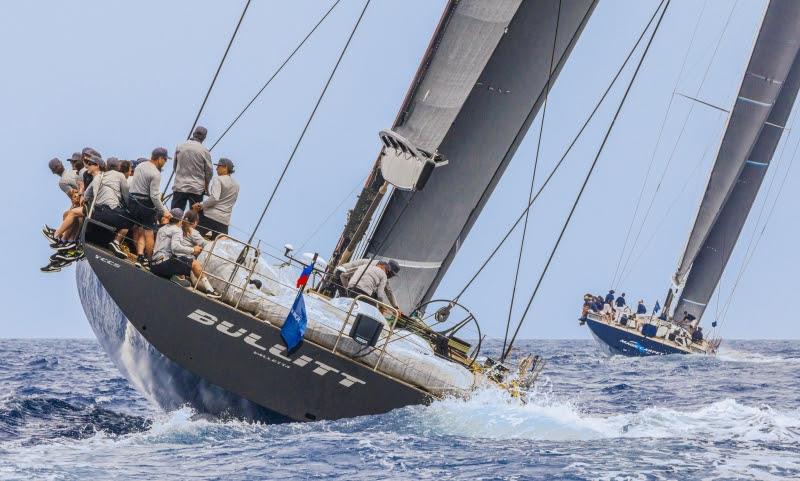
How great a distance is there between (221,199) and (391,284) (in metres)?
3.45

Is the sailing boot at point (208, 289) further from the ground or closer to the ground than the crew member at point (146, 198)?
closer to the ground

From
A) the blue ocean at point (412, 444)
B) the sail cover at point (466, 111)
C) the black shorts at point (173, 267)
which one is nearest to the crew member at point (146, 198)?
the black shorts at point (173, 267)

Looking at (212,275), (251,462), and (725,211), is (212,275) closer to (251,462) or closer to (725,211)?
(251,462)

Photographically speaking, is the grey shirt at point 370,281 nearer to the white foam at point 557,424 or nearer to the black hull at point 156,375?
the white foam at point 557,424

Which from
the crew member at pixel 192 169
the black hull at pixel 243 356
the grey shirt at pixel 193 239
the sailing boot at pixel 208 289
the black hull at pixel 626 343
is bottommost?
the black hull at pixel 243 356

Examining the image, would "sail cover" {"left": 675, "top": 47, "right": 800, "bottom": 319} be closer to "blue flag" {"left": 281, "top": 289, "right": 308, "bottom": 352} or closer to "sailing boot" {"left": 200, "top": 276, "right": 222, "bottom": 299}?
"sailing boot" {"left": 200, "top": 276, "right": 222, "bottom": 299}

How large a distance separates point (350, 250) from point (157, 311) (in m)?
4.25

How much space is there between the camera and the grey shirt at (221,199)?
1461 centimetres

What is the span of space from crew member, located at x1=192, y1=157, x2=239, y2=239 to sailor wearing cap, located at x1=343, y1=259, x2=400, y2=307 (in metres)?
1.59

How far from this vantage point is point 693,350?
4494 cm

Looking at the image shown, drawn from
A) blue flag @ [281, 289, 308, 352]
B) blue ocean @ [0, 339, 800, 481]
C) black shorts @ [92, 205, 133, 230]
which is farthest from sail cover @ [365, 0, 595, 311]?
blue flag @ [281, 289, 308, 352]

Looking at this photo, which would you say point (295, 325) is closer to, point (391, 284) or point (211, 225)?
point (211, 225)

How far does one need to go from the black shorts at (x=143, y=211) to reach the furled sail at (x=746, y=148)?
33447 millimetres

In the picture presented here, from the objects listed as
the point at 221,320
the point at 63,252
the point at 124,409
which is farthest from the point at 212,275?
the point at 124,409
